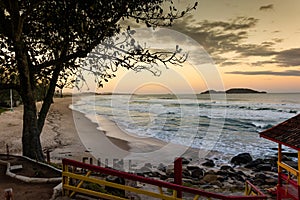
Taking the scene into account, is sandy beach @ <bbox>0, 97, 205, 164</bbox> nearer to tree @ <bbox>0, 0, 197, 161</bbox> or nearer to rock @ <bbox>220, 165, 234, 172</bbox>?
rock @ <bbox>220, 165, 234, 172</bbox>

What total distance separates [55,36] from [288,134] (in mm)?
9099

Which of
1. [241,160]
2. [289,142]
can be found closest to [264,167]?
[241,160]

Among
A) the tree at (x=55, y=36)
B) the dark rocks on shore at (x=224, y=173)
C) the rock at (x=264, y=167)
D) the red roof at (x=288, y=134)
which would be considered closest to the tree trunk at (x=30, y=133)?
the tree at (x=55, y=36)

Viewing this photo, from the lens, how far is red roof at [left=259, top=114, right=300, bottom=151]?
30.1 feet

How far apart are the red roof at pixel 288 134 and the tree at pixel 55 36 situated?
14.9 ft

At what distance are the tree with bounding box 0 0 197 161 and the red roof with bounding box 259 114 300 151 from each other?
455 cm

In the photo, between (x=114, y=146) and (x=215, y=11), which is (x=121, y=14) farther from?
(x=114, y=146)

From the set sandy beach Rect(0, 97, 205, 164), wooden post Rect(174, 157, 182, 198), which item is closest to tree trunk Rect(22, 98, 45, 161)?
sandy beach Rect(0, 97, 205, 164)

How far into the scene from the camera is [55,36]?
11719mm

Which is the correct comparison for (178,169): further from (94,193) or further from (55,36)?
(55,36)

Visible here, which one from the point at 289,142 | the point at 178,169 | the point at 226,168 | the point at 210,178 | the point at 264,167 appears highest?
the point at 289,142

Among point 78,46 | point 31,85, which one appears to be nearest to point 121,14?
point 78,46

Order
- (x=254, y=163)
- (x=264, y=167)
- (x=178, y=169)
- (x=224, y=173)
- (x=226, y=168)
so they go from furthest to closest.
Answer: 1. (x=254, y=163)
2. (x=264, y=167)
3. (x=226, y=168)
4. (x=224, y=173)
5. (x=178, y=169)

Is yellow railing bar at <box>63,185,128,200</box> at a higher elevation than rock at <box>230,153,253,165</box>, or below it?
higher
